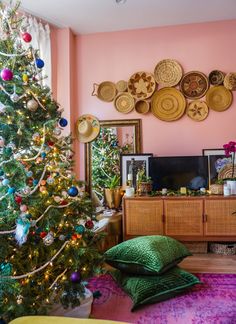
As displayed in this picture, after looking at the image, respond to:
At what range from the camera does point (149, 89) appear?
148 inches

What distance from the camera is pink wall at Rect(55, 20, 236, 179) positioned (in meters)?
3.65

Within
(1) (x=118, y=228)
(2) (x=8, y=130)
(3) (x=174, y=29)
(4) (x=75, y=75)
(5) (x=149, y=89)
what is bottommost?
(1) (x=118, y=228)

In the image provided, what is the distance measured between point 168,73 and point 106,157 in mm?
1365

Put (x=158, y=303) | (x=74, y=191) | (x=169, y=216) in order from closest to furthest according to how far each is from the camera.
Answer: (x=74, y=191), (x=158, y=303), (x=169, y=216)

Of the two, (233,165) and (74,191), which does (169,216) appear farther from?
(74,191)

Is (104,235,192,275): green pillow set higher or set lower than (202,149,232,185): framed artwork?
lower

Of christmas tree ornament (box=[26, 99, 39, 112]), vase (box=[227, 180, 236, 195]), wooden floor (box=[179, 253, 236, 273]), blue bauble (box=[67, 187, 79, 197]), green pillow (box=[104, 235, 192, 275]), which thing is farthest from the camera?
vase (box=[227, 180, 236, 195])

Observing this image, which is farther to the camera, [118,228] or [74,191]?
[118,228]

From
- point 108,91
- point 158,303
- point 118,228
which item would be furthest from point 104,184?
point 158,303

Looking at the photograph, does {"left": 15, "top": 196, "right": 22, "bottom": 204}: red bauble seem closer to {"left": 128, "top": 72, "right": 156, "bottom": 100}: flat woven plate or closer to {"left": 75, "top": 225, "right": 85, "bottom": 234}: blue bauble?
{"left": 75, "top": 225, "right": 85, "bottom": 234}: blue bauble

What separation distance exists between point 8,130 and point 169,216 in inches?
86.1

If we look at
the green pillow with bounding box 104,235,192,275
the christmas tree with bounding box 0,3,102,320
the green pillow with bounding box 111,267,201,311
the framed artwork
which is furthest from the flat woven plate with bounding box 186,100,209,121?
the christmas tree with bounding box 0,3,102,320

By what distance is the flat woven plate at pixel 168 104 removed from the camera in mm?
3701

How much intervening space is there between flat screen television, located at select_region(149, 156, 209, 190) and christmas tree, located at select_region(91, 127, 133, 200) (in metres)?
0.46
